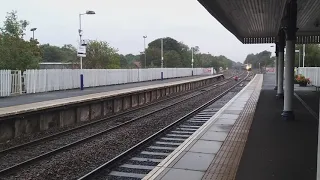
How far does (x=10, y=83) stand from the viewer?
2031 centimetres

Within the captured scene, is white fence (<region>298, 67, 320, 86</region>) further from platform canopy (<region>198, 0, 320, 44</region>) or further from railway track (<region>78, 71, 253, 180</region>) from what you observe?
railway track (<region>78, 71, 253, 180</region>)

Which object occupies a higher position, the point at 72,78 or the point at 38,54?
the point at 38,54

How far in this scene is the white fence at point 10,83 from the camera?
64.5 feet

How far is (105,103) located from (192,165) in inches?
486

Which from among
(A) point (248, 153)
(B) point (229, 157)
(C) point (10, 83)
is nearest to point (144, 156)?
(B) point (229, 157)

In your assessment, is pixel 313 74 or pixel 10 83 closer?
pixel 10 83

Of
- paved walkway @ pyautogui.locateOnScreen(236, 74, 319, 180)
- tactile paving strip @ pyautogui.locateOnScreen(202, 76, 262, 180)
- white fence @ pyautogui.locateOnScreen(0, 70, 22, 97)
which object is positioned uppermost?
white fence @ pyautogui.locateOnScreen(0, 70, 22, 97)

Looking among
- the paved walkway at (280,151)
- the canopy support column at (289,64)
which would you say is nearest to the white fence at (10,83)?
the paved walkway at (280,151)

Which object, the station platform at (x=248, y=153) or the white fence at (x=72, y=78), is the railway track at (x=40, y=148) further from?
the white fence at (x=72, y=78)

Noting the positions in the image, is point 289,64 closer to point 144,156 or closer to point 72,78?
point 144,156

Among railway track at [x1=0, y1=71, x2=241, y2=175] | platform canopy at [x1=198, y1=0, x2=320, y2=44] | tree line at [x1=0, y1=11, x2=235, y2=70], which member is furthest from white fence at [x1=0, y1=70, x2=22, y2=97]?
platform canopy at [x1=198, y1=0, x2=320, y2=44]

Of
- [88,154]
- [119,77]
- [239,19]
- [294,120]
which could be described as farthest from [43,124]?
[119,77]

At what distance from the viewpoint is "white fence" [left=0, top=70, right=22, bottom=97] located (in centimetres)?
1967

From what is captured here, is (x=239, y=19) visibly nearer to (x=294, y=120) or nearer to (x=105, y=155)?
(x=294, y=120)
